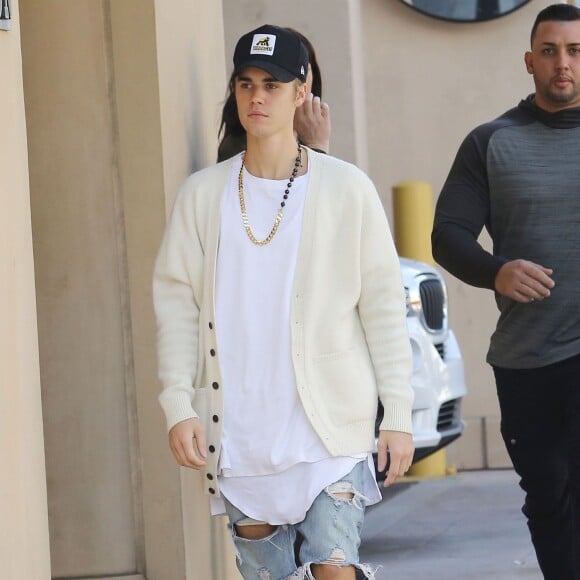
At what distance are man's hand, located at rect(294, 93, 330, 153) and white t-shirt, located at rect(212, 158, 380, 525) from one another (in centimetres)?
88

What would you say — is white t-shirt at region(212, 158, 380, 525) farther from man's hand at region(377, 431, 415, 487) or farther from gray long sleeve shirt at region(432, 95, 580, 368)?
gray long sleeve shirt at region(432, 95, 580, 368)

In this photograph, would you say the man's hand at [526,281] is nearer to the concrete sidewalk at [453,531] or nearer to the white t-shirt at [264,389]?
the white t-shirt at [264,389]

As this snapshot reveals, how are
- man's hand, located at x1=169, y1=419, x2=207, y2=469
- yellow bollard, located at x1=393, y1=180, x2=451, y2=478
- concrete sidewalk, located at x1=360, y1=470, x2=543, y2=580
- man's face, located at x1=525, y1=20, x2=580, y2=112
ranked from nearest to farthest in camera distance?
man's hand, located at x1=169, y1=419, x2=207, y2=469, man's face, located at x1=525, y1=20, x2=580, y2=112, concrete sidewalk, located at x1=360, y1=470, x2=543, y2=580, yellow bollard, located at x1=393, y1=180, x2=451, y2=478

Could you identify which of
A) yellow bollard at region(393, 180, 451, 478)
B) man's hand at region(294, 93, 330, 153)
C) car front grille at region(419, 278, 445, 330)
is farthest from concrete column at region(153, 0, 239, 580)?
yellow bollard at region(393, 180, 451, 478)

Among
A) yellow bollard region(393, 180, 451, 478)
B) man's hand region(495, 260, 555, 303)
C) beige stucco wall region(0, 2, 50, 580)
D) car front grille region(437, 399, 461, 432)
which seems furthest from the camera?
yellow bollard region(393, 180, 451, 478)

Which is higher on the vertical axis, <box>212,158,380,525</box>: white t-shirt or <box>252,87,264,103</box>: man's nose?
<box>252,87,264,103</box>: man's nose

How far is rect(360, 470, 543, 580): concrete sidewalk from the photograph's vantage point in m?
7.01

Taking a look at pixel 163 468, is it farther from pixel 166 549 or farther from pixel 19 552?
Answer: pixel 19 552

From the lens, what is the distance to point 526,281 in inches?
183

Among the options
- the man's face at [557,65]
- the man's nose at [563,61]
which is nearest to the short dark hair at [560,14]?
the man's face at [557,65]

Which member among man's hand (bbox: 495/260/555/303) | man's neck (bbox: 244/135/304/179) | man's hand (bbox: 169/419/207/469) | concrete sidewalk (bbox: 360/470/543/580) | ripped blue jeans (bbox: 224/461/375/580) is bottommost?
concrete sidewalk (bbox: 360/470/543/580)

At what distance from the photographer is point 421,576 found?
687cm

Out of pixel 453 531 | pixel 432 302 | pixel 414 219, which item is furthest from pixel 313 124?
pixel 414 219

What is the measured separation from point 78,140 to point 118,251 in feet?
1.22
